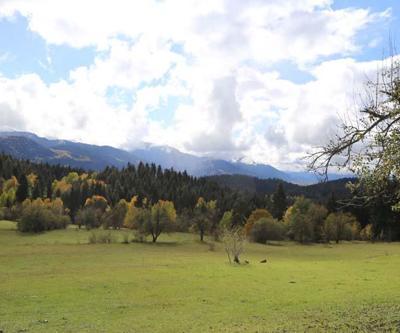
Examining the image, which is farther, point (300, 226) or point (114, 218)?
point (114, 218)

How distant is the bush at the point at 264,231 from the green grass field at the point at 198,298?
67.4 m

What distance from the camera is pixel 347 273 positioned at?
54.2 metres

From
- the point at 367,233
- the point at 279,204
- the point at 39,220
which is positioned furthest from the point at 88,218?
the point at 367,233

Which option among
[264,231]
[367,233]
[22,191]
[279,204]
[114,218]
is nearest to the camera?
[264,231]

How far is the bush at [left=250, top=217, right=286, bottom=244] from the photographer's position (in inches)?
5202

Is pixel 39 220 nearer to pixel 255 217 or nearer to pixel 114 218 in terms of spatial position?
pixel 114 218

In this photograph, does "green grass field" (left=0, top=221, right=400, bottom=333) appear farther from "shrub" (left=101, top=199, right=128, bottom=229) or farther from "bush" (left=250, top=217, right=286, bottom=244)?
"shrub" (left=101, top=199, right=128, bottom=229)

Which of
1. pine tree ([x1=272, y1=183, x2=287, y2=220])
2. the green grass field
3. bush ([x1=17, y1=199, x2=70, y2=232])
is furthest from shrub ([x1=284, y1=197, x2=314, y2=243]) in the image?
bush ([x1=17, y1=199, x2=70, y2=232])

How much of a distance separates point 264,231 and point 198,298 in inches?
3884

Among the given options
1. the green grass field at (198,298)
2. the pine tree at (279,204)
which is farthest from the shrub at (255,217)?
the green grass field at (198,298)

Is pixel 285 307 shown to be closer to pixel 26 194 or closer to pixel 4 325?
pixel 4 325

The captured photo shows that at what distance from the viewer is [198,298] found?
1411 inches

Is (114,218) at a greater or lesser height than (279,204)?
lesser

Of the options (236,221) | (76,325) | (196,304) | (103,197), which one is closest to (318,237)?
(236,221)
